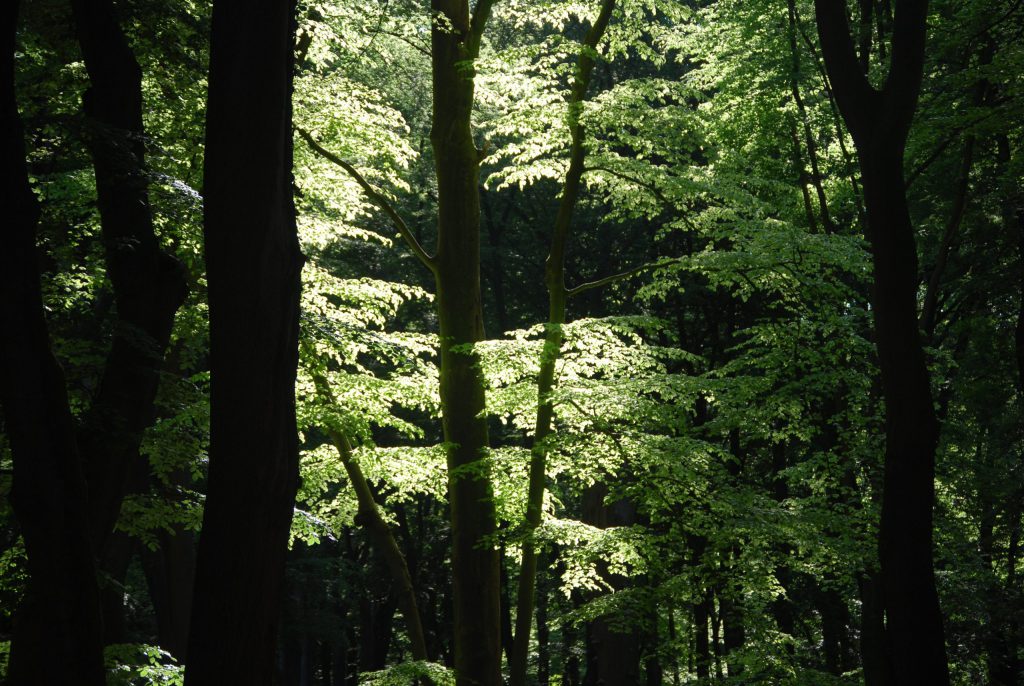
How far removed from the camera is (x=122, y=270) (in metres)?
6.33

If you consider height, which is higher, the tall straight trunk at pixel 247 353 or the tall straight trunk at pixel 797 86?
the tall straight trunk at pixel 797 86

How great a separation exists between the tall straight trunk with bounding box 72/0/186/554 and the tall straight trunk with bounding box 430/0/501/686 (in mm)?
3578

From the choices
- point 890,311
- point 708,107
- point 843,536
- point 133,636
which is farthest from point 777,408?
point 133,636

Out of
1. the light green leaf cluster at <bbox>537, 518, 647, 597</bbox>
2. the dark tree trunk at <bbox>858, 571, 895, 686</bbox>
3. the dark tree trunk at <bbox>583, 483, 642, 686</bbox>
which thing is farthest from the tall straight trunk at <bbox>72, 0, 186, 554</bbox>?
the dark tree trunk at <bbox>583, 483, 642, 686</bbox>

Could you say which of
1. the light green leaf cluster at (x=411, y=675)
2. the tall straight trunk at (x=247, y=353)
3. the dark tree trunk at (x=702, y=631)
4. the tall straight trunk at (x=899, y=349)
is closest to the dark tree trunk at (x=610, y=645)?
the dark tree trunk at (x=702, y=631)

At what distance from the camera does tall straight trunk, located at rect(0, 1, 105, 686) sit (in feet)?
15.0

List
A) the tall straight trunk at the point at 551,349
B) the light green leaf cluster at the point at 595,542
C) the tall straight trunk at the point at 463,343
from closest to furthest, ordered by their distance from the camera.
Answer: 1. the light green leaf cluster at the point at 595,542
2. the tall straight trunk at the point at 551,349
3. the tall straight trunk at the point at 463,343

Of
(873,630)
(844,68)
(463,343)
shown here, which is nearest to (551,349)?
(463,343)

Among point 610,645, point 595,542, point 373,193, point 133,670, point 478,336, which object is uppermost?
point 373,193

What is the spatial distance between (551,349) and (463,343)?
3.73 ft

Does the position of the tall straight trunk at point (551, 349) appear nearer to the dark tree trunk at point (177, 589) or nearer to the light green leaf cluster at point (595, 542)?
the light green leaf cluster at point (595, 542)

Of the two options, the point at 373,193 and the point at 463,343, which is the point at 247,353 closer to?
the point at 463,343

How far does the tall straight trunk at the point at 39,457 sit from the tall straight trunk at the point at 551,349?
4611 millimetres

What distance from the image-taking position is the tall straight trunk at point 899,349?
22.4 feet
